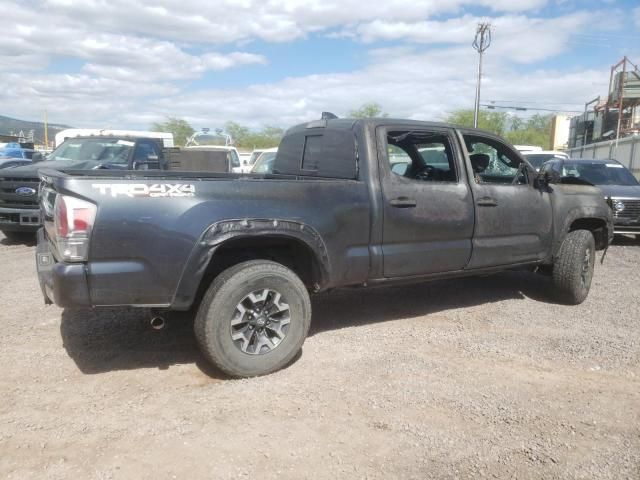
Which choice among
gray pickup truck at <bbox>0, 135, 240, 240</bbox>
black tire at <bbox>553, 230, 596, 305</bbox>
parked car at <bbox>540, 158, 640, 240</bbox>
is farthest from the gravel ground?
parked car at <bbox>540, 158, 640, 240</bbox>

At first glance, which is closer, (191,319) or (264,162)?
(191,319)

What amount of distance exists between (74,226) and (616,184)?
34.9 ft

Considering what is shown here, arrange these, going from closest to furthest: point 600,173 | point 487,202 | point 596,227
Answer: point 487,202, point 596,227, point 600,173

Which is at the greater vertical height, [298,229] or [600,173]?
[600,173]

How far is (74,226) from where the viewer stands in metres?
3.29

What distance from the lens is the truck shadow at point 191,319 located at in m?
4.26

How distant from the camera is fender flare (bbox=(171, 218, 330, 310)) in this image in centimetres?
357

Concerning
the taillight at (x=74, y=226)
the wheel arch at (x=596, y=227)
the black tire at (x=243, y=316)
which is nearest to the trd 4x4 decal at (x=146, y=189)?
the taillight at (x=74, y=226)

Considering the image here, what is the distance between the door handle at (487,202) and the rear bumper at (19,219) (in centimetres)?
676

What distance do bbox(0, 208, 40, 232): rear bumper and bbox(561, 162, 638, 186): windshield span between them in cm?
995

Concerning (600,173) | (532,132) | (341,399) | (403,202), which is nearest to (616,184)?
(600,173)

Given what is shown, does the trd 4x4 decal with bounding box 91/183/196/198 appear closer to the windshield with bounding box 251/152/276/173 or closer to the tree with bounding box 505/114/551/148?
the windshield with bounding box 251/152/276/173

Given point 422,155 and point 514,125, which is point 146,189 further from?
point 514,125

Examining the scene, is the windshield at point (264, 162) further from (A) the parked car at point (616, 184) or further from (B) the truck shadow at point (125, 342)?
(B) the truck shadow at point (125, 342)
